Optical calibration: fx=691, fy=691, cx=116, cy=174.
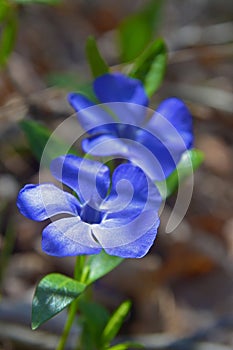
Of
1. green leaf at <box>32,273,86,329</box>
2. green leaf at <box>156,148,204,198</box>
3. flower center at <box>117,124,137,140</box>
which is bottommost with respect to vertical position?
green leaf at <box>156,148,204,198</box>

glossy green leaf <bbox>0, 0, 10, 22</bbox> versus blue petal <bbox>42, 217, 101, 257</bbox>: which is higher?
Answer: glossy green leaf <bbox>0, 0, 10, 22</bbox>

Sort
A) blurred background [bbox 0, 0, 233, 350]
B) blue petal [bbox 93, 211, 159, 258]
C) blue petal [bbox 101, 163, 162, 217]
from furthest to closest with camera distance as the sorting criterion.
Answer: blurred background [bbox 0, 0, 233, 350], blue petal [bbox 101, 163, 162, 217], blue petal [bbox 93, 211, 159, 258]

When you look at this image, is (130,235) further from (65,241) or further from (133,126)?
(133,126)

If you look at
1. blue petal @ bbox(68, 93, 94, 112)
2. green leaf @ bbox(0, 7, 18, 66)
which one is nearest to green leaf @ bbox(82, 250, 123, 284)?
blue petal @ bbox(68, 93, 94, 112)

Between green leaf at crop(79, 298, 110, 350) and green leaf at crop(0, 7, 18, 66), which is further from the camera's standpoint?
green leaf at crop(0, 7, 18, 66)

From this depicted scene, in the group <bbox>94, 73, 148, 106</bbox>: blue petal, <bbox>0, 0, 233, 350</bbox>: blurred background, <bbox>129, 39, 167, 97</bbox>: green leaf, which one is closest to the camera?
<bbox>94, 73, 148, 106</bbox>: blue petal

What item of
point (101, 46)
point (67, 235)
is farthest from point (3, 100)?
point (67, 235)

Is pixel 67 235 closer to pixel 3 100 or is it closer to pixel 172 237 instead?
pixel 172 237

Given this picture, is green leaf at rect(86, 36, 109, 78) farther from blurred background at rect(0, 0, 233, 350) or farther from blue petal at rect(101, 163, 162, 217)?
blurred background at rect(0, 0, 233, 350)
